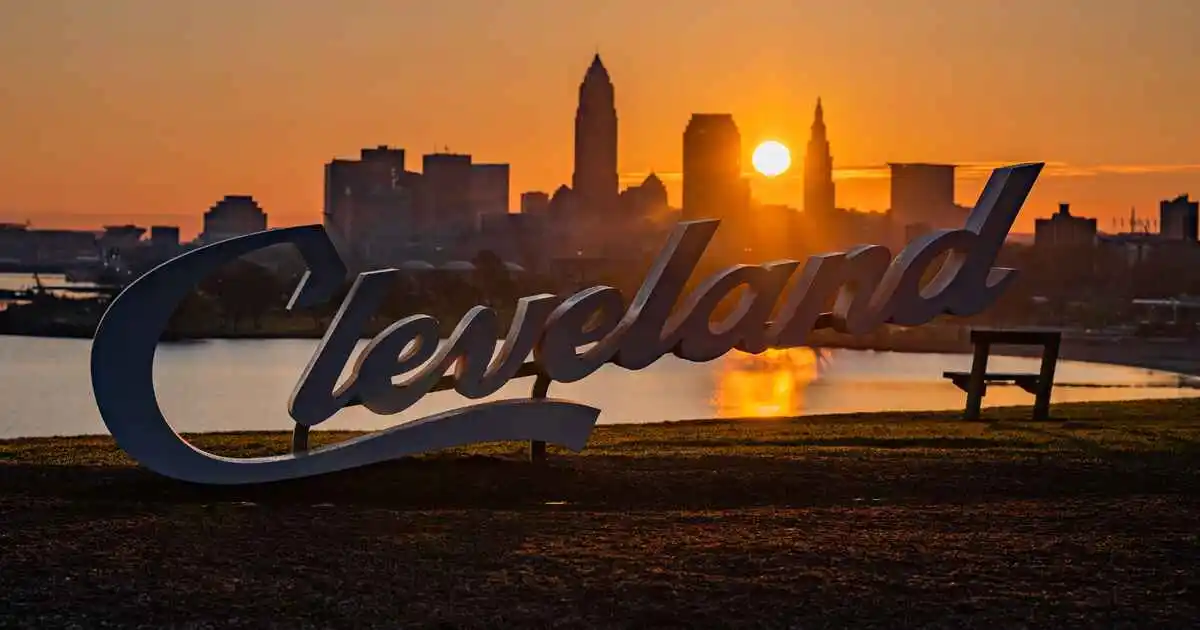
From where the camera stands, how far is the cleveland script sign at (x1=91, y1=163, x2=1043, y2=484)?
14.8 metres

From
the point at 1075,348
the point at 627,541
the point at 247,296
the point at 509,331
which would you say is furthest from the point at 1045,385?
the point at 247,296

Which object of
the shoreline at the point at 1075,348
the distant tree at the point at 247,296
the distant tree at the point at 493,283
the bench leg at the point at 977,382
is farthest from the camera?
the distant tree at the point at 493,283

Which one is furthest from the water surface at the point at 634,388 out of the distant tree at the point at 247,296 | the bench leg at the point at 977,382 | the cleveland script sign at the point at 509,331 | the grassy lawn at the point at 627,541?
the distant tree at the point at 247,296

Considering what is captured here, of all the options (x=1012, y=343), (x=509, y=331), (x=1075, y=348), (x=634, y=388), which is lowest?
(x=634, y=388)

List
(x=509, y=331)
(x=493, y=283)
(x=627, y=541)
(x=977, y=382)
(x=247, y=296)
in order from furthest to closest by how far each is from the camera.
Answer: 1. (x=493, y=283)
2. (x=247, y=296)
3. (x=977, y=382)
4. (x=509, y=331)
5. (x=627, y=541)

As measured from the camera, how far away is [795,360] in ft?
269

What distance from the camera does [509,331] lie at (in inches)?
660

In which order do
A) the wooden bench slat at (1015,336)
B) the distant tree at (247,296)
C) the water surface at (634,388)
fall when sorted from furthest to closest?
1. the distant tree at (247,296)
2. the water surface at (634,388)
3. the wooden bench slat at (1015,336)

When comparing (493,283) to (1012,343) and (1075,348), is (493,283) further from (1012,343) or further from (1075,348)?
(1012,343)

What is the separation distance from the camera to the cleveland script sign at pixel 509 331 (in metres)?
14.8

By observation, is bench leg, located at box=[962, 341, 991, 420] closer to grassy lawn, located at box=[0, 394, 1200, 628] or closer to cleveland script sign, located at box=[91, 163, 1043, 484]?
cleveland script sign, located at box=[91, 163, 1043, 484]

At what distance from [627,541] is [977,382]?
12.9 meters

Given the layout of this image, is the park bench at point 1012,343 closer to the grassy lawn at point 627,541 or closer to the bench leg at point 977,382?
the bench leg at point 977,382

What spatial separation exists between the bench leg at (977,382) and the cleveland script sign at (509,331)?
4.85m
